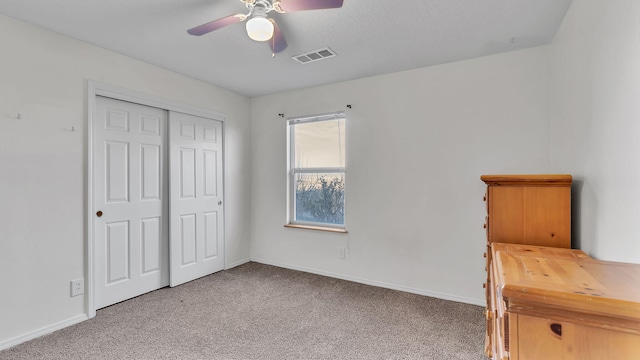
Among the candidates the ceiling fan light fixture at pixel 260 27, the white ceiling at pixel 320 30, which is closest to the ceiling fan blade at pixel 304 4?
Answer: the ceiling fan light fixture at pixel 260 27

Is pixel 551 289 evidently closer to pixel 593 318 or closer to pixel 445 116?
pixel 593 318

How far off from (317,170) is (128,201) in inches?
82.5

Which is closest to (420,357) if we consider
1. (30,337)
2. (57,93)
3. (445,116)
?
(445,116)

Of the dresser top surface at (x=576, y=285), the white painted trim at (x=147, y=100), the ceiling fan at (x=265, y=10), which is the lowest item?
the dresser top surface at (x=576, y=285)

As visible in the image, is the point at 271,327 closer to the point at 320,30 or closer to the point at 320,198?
the point at 320,198

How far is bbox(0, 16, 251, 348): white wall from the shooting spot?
2145 millimetres

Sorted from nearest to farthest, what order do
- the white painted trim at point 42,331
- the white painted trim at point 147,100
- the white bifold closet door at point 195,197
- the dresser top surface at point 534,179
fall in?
the dresser top surface at point 534,179 < the white painted trim at point 42,331 < the white painted trim at point 147,100 < the white bifold closet door at point 195,197

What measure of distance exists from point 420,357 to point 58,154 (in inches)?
124

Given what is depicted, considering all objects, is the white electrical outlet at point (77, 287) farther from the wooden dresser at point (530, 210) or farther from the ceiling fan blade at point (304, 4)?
the wooden dresser at point (530, 210)

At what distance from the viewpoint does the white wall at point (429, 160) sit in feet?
8.75

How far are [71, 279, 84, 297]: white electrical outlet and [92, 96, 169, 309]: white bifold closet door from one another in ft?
0.41

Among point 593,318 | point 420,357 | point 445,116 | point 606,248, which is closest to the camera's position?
point 593,318

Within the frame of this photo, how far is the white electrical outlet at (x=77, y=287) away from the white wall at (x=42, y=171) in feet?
0.13

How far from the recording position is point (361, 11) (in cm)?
205
